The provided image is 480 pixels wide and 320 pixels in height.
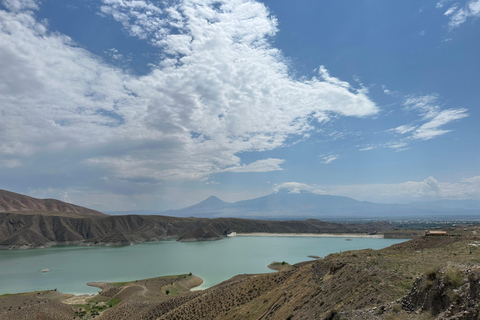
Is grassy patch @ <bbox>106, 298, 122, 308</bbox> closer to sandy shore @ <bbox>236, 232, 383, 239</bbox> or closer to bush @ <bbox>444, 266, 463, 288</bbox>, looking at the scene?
bush @ <bbox>444, 266, 463, 288</bbox>

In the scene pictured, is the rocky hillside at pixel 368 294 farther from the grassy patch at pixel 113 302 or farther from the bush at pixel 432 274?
the grassy patch at pixel 113 302

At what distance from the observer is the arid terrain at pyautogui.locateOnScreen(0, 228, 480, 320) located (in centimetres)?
954

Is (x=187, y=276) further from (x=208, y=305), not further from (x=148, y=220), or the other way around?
(x=148, y=220)

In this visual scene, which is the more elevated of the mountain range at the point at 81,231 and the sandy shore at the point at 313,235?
the mountain range at the point at 81,231

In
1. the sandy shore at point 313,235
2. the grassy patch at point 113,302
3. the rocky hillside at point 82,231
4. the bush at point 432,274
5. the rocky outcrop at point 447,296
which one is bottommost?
the sandy shore at point 313,235

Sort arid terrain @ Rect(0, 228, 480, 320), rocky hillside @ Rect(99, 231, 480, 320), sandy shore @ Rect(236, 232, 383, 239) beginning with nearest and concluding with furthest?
1. rocky hillside @ Rect(99, 231, 480, 320)
2. arid terrain @ Rect(0, 228, 480, 320)
3. sandy shore @ Rect(236, 232, 383, 239)

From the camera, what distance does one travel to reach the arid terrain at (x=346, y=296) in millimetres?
9539

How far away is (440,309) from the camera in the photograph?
30.4 feet

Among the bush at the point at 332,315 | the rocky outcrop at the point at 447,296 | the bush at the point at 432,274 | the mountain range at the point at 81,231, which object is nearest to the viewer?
the rocky outcrop at the point at 447,296

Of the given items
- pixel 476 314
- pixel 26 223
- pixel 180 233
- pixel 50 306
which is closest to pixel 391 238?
pixel 180 233

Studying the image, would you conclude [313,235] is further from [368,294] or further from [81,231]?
[368,294]

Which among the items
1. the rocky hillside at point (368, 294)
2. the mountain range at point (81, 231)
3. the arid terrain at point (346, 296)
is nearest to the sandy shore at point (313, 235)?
the mountain range at point (81, 231)

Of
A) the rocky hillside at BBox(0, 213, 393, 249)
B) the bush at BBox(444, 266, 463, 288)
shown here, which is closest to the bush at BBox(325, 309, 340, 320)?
the bush at BBox(444, 266, 463, 288)

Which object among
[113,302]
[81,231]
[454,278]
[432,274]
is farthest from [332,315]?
[81,231]
